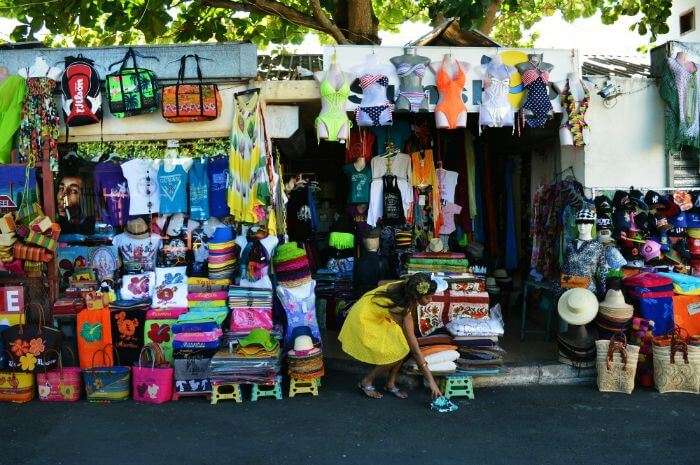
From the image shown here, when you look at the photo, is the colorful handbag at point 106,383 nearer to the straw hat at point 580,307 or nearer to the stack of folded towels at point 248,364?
the stack of folded towels at point 248,364

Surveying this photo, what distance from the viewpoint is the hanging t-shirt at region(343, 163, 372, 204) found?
960 centimetres

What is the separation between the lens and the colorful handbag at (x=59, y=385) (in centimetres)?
688

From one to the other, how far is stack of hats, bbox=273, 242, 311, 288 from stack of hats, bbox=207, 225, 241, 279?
1.58 feet

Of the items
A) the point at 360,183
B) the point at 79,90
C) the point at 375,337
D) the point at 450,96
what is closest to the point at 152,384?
the point at 375,337

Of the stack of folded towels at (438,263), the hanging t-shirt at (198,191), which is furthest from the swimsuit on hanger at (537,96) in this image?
the hanging t-shirt at (198,191)

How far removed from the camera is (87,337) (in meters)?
7.27

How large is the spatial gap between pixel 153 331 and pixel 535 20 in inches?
439

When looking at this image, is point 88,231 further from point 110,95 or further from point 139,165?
point 110,95

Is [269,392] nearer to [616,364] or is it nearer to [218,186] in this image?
[218,186]

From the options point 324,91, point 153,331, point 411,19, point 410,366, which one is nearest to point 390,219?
point 324,91

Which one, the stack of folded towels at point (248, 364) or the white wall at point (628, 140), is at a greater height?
the white wall at point (628, 140)

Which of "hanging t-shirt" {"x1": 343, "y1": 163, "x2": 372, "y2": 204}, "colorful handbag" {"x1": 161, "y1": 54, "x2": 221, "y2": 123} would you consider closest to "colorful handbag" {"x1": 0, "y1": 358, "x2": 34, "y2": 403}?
"colorful handbag" {"x1": 161, "y1": 54, "x2": 221, "y2": 123}

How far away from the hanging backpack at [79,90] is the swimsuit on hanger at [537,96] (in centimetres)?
474

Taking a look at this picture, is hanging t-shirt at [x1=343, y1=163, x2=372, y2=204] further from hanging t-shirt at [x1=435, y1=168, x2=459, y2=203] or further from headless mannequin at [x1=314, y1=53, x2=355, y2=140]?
headless mannequin at [x1=314, y1=53, x2=355, y2=140]
